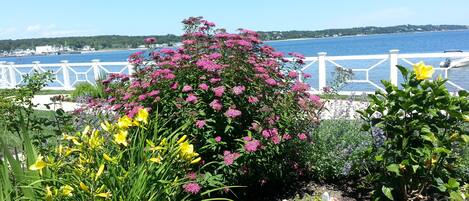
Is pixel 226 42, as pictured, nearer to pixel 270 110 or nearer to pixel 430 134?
pixel 270 110

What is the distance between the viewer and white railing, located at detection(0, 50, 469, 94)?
999 cm

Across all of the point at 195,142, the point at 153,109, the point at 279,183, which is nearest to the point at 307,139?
the point at 279,183

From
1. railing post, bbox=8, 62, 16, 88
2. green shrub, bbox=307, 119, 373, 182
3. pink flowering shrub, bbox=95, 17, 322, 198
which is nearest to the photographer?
pink flowering shrub, bbox=95, 17, 322, 198

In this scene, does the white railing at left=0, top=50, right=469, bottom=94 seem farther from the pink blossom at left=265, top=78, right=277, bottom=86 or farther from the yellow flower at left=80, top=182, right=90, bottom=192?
the yellow flower at left=80, top=182, right=90, bottom=192

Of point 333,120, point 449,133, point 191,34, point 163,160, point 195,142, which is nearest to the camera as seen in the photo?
point 163,160

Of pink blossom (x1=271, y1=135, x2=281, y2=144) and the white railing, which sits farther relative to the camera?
the white railing

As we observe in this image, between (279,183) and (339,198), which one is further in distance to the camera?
(279,183)

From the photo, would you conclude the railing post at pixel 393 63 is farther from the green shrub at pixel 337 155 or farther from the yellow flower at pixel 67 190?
the yellow flower at pixel 67 190

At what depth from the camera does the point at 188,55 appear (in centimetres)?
382

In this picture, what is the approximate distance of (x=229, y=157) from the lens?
3434 millimetres

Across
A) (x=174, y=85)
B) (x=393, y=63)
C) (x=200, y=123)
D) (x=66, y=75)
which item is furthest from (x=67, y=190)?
(x=66, y=75)

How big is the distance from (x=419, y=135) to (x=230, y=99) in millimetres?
1379

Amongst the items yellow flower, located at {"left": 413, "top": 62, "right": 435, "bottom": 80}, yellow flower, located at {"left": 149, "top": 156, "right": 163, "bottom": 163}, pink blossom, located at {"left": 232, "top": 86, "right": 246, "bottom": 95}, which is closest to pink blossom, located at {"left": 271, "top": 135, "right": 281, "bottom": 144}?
pink blossom, located at {"left": 232, "top": 86, "right": 246, "bottom": 95}

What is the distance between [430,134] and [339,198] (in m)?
1.19
